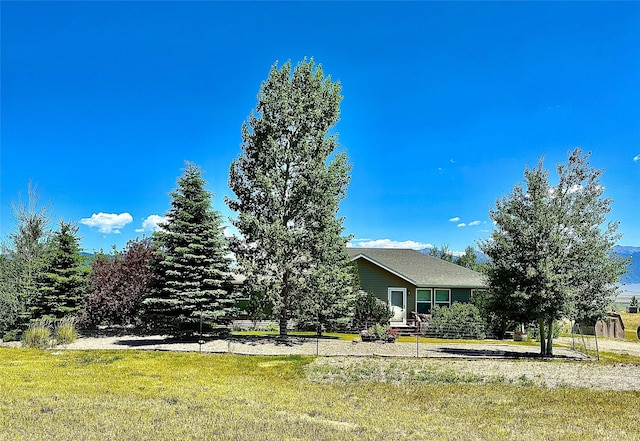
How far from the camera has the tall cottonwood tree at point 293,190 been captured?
20.6m

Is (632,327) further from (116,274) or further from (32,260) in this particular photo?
(32,260)

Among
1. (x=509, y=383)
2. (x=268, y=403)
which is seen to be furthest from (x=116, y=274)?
(x=509, y=383)

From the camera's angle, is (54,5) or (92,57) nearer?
(54,5)

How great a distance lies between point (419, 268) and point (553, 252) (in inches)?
632

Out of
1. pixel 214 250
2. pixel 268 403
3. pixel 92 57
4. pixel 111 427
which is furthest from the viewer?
pixel 214 250

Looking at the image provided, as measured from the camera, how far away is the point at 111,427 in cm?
729

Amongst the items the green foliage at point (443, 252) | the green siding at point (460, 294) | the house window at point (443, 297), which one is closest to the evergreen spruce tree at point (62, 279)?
the house window at point (443, 297)

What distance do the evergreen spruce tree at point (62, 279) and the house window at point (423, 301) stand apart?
1913 centimetres

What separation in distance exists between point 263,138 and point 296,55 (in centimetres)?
410

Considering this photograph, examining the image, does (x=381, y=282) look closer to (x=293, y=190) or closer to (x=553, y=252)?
(x=293, y=190)

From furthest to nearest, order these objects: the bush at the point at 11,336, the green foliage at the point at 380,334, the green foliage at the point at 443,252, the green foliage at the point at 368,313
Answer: the green foliage at the point at 443,252 < the green foliage at the point at 368,313 < the green foliage at the point at 380,334 < the bush at the point at 11,336

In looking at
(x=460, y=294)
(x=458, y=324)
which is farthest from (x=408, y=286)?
(x=458, y=324)

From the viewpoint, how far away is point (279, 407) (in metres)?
8.86

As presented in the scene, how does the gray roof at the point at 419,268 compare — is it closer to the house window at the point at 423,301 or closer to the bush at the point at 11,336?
the house window at the point at 423,301
